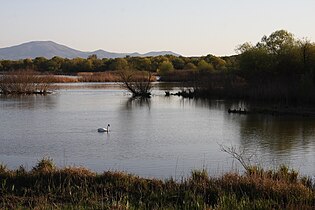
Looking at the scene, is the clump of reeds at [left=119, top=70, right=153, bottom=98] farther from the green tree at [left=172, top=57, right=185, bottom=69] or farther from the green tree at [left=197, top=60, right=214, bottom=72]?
the green tree at [left=172, top=57, right=185, bottom=69]

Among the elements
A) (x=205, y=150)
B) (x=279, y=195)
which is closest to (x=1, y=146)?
(x=205, y=150)

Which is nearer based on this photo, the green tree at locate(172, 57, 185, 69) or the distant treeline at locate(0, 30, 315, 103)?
the distant treeline at locate(0, 30, 315, 103)

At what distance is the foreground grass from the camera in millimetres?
6422

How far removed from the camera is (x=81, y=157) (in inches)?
506

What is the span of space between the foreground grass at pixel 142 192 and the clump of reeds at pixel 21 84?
116 feet

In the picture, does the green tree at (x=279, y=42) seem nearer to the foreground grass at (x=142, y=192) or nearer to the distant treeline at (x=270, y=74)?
the distant treeline at (x=270, y=74)

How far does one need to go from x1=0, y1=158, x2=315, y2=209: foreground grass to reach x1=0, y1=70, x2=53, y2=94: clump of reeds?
116 feet

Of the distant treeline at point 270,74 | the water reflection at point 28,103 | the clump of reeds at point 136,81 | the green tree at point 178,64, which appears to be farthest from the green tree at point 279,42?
the green tree at point 178,64

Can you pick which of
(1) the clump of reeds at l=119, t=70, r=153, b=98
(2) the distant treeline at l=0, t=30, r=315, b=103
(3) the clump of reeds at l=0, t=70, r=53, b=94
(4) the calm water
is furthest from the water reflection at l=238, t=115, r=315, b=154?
(3) the clump of reeds at l=0, t=70, r=53, b=94

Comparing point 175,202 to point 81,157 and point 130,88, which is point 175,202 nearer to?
point 81,157

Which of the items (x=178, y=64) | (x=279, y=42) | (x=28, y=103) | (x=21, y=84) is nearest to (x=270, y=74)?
(x=279, y=42)

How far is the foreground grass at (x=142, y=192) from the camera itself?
6.42 m

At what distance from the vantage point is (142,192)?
762 centimetres

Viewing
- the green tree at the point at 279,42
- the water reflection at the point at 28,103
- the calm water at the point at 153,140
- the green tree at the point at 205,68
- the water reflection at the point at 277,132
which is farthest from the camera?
the green tree at the point at 205,68
